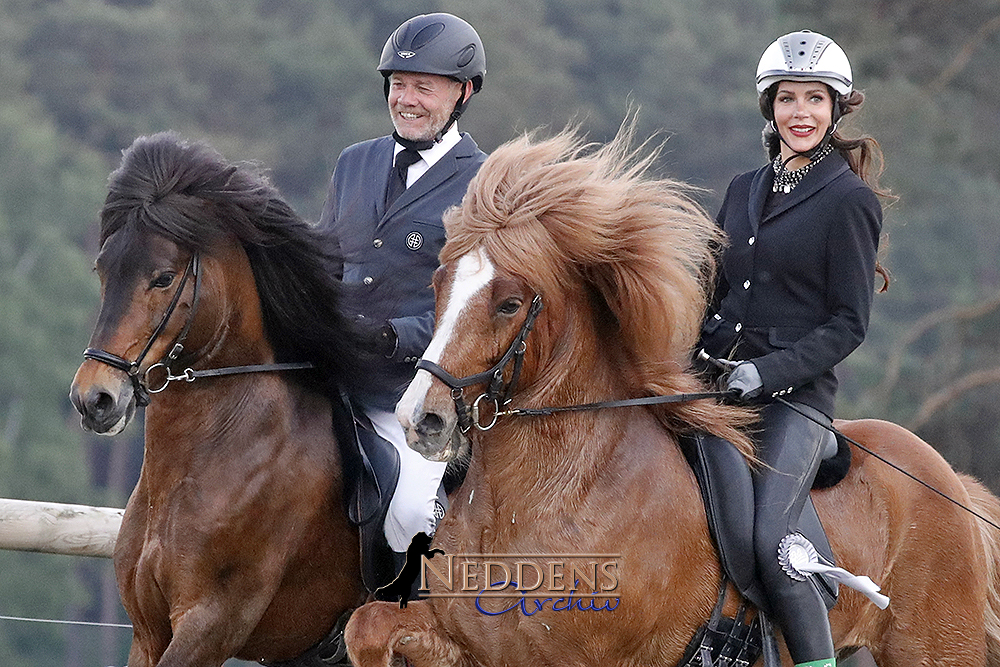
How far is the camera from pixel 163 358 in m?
5.66

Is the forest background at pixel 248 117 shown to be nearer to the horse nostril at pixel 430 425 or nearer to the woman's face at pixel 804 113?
the woman's face at pixel 804 113

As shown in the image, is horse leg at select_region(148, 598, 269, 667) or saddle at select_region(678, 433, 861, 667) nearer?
saddle at select_region(678, 433, 861, 667)

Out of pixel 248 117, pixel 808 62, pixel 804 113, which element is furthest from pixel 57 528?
pixel 248 117

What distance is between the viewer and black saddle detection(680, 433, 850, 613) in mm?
5324

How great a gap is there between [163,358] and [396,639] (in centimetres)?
150

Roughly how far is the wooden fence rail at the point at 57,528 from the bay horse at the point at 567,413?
2.79m

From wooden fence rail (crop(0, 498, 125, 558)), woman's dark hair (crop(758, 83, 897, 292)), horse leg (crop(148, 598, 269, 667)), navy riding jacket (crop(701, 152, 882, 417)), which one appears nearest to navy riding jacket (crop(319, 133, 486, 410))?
horse leg (crop(148, 598, 269, 667))

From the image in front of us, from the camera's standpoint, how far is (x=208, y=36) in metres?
38.9

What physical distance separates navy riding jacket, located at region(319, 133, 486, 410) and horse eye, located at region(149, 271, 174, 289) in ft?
3.11

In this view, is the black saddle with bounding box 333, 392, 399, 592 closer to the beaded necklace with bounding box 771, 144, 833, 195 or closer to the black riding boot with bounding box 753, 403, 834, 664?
the black riding boot with bounding box 753, 403, 834, 664

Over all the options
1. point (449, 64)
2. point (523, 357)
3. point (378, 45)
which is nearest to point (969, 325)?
point (449, 64)

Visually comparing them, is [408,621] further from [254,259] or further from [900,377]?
[900,377]

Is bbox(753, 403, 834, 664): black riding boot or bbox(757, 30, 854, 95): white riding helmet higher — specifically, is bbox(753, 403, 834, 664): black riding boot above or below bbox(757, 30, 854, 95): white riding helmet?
below

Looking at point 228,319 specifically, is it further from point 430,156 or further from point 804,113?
point 804,113
